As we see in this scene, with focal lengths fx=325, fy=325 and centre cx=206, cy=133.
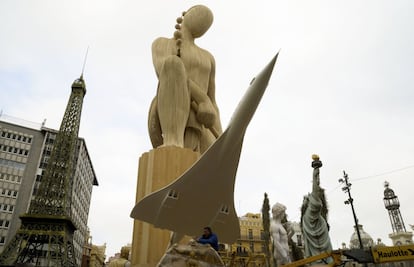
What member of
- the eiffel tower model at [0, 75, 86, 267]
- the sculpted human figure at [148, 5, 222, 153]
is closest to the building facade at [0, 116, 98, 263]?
the eiffel tower model at [0, 75, 86, 267]

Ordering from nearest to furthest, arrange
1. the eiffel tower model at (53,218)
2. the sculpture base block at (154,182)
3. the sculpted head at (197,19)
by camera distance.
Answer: the sculpture base block at (154,182) → the sculpted head at (197,19) → the eiffel tower model at (53,218)

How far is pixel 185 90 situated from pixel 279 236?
6285mm

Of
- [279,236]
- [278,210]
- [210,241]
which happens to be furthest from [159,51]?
[210,241]

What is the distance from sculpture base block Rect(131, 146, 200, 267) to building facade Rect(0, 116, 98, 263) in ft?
139

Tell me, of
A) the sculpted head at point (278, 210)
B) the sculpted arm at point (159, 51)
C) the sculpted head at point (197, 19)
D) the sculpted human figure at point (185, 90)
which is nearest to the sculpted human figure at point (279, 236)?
the sculpted head at point (278, 210)

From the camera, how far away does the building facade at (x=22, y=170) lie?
44906 millimetres

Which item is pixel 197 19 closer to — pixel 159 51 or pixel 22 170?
pixel 159 51

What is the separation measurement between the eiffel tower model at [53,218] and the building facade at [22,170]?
4422mm

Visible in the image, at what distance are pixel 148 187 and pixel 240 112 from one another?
393cm

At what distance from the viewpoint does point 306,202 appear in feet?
27.8

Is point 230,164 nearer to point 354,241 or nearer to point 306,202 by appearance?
point 306,202

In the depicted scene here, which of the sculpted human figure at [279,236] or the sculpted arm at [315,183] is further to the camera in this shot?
the sculpted human figure at [279,236]

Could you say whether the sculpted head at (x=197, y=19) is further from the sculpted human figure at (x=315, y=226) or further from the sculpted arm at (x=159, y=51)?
the sculpted human figure at (x=315, y=226)

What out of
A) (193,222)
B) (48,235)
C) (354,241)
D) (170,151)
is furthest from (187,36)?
(48,235)
